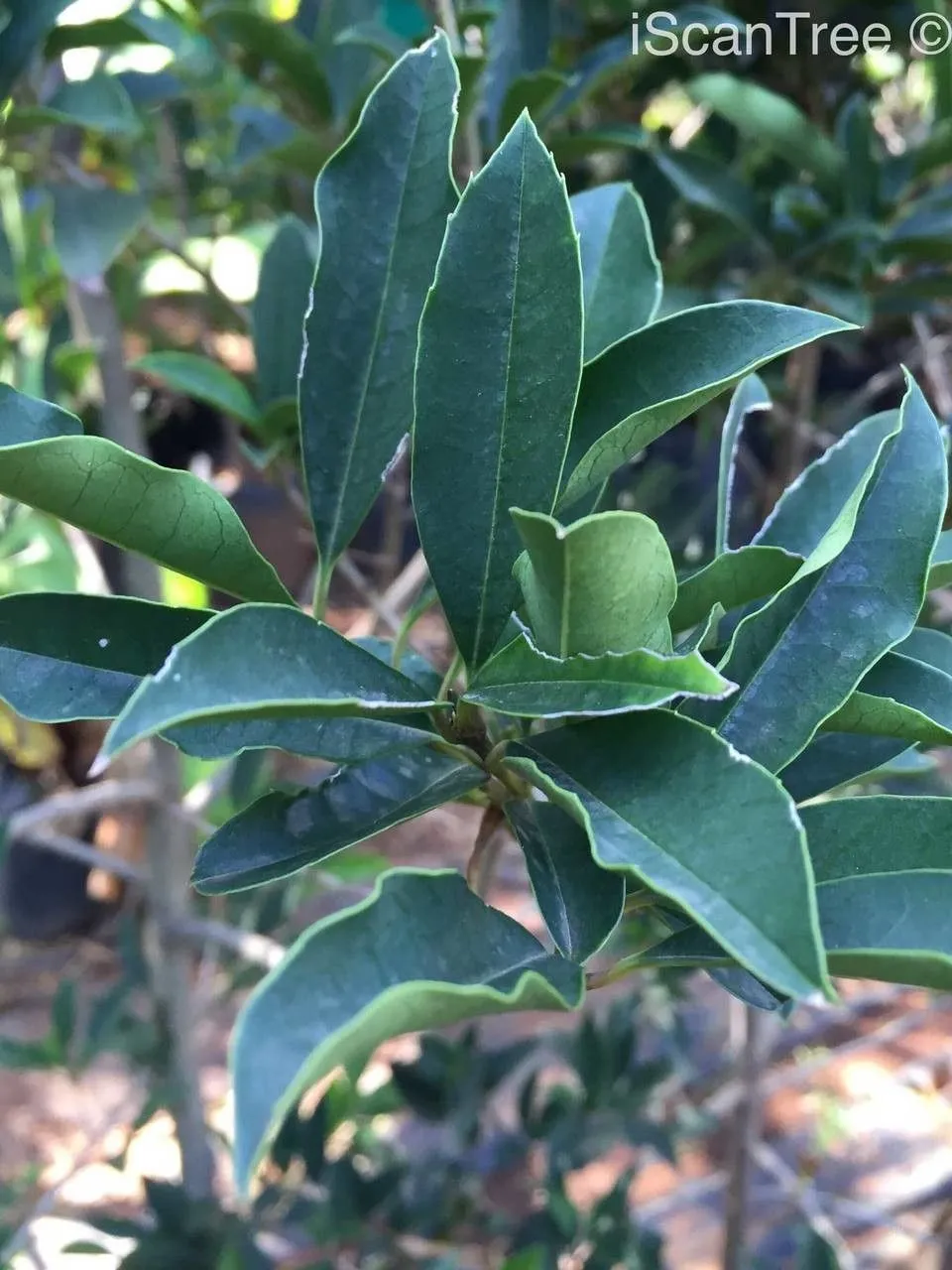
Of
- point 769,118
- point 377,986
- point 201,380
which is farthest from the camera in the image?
point 769,118

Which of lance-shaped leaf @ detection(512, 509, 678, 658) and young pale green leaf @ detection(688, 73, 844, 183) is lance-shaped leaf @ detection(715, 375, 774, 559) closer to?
lance-shaped leaf @ detection(512, 509, 678, 658)

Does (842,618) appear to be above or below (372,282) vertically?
below

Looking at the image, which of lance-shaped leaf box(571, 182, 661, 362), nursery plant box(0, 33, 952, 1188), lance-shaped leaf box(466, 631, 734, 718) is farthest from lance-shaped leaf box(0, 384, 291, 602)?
lance-shaped leaf box(571, 182, 661, 362)

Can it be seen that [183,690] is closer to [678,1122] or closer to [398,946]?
[398,946]

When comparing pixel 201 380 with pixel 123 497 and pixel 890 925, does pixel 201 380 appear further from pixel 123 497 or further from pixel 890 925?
pixel 890 925

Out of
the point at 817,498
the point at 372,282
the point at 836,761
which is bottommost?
the point at 836,761

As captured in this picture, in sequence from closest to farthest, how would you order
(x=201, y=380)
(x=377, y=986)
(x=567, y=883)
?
1. (x=377, y=986)
2. (x=567, y=883)
3. (x=201, y=380)

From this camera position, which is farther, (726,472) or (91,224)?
(91,224)

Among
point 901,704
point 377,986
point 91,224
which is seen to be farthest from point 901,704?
point 91,224
